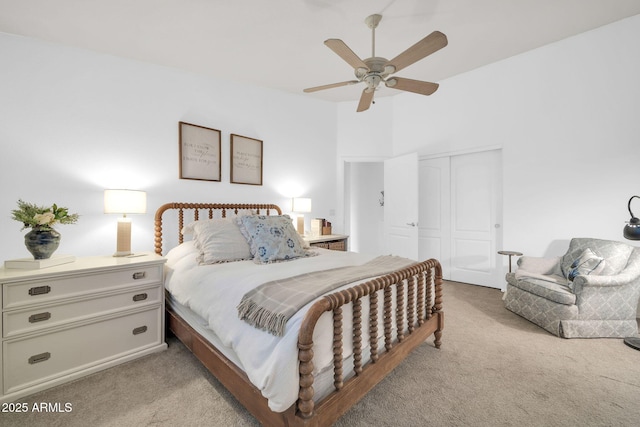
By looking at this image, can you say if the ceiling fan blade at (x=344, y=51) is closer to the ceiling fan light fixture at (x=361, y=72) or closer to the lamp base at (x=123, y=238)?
the ceiling fan light fixture at (x=361, y=72)

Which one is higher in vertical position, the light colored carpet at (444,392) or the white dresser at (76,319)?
the white dresser at (76,319)

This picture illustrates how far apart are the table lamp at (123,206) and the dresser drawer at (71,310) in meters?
Result: 0.50

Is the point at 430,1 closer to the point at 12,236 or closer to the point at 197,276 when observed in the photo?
the point at 197,276

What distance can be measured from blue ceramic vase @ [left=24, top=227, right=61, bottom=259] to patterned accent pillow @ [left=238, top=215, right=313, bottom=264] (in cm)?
137

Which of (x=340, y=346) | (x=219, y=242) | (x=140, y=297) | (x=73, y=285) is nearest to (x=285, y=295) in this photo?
(x=340, y=346)

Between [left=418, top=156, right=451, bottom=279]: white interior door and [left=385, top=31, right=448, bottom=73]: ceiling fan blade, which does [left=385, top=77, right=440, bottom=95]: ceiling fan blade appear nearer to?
[left=385, top=31, right=448, bottom=73]: ceiling fan blade

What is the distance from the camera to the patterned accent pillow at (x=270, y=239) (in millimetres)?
2385

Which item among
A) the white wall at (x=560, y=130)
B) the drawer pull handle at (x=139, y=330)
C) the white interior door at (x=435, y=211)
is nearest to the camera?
the drawer pull handle at (x=139, y=330)

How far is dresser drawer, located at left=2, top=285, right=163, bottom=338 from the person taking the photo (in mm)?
1699

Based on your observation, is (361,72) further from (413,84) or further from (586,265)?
(586,265)

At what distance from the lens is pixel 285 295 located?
1.46 m

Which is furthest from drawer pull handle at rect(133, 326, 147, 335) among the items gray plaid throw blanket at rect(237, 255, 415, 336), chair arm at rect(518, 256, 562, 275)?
chair arm at rect(518, 256, 562, 275)

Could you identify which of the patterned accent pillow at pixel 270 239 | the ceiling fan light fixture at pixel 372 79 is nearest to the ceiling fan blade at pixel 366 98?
the ceiling fan light fixture at pixel 372 79

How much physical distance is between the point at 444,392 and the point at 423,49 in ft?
7.61
